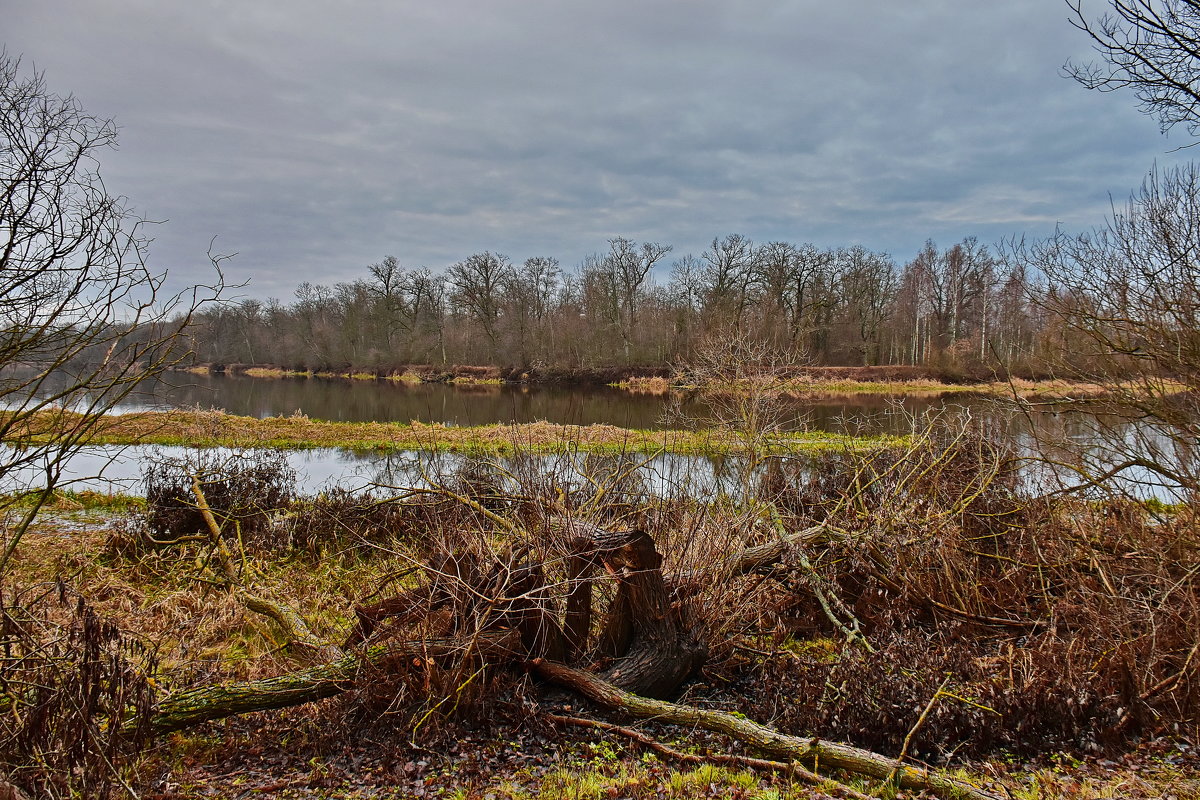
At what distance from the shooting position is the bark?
3607mm

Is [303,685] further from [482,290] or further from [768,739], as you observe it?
[482,290]

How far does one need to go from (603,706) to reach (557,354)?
44.5 meters

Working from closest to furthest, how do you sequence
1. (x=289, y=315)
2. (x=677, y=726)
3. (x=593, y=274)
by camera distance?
1. (x=677, y=726)
2. (x=593, y=274)
3. (x=289, y=315)

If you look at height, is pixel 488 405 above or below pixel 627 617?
above

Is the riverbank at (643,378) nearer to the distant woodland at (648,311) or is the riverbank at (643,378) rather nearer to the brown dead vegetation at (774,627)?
the distant woodland at (648,311)

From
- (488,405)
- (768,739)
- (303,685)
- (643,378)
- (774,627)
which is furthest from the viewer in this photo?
(643,378)

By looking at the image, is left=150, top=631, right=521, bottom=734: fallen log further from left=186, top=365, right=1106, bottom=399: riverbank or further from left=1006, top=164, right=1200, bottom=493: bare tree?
left=186, top=365, right=1106, bottom=399: riverbank

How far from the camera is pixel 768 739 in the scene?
408cm

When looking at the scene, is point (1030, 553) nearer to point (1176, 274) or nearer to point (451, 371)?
point (1176, 274)

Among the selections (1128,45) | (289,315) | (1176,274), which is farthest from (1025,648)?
(289,315)

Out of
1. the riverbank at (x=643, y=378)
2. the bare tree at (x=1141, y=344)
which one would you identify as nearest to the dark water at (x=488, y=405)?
the riverbank at (x=643, y=378)

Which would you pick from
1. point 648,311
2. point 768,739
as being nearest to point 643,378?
point 648,311

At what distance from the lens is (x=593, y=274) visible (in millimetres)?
55531

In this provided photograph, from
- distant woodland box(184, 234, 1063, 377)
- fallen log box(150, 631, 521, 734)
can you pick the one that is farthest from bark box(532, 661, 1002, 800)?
distant woodland box(184, 234, 1063, 377)
